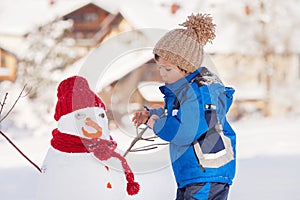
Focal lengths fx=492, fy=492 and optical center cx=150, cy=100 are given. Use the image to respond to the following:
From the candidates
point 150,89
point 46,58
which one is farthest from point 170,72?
point 46,58

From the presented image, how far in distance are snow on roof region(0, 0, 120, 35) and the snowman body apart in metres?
16.8

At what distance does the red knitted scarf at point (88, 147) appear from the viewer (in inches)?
104

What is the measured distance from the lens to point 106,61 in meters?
3.03

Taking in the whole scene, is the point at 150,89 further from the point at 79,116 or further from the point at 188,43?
the point at 188,43

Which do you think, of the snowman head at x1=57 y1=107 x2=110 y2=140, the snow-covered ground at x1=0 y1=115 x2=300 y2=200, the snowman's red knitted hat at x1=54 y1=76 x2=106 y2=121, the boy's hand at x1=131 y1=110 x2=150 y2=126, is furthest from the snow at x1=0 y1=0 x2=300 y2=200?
the boy's hand at x1=131 y1=110 x2=150 y2=126

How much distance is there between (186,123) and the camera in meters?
2.17

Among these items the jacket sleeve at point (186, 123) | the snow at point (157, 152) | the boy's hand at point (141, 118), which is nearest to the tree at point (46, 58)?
the snow at point (157, 152)

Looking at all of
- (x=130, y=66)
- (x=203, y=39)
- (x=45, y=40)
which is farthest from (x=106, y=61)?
(x=45, y=40)

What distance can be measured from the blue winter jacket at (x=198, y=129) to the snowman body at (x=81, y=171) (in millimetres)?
448

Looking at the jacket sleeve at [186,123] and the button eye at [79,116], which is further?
the button eye at [79,116]

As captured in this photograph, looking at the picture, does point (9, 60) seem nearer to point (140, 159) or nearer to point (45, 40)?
point (45, 40)

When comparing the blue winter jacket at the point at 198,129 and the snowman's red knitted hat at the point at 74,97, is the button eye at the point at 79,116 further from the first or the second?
the blue winter jacket at the point at 198,129

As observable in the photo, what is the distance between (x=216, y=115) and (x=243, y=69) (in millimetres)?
21122

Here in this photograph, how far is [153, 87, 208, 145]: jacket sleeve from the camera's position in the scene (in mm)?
2170
